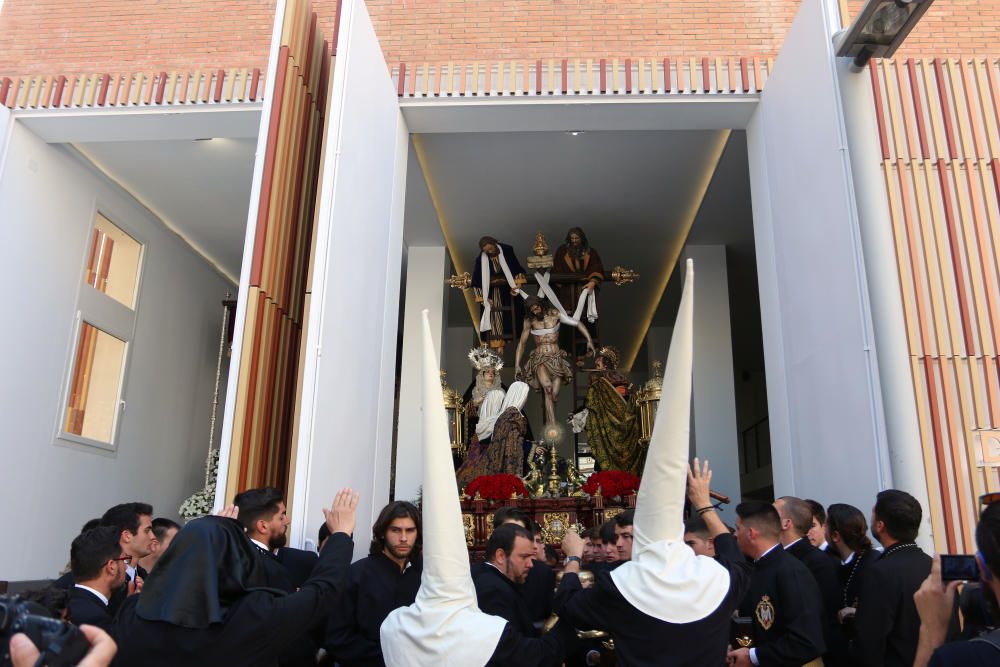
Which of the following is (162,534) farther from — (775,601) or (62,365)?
(62,365)

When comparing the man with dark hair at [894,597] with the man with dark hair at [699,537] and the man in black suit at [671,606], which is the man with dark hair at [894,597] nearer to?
the man with dark hair at [699,537]

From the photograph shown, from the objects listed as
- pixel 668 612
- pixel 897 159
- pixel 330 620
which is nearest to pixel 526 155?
pixel 897 159

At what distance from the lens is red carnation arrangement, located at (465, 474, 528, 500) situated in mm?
7379

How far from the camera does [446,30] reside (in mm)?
7477

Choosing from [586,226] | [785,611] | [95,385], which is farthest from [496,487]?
[95,385]

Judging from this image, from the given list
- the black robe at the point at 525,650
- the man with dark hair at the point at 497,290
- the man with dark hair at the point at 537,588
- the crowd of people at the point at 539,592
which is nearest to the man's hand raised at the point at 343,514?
the crowd of people at the point at 539,592

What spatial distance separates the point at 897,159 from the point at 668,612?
4.18m

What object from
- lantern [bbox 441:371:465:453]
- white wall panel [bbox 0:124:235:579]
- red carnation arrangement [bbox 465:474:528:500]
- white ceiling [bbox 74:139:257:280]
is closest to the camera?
white wall panel [bbox 0:124:235:579]

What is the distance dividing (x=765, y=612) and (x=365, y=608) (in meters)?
1.63

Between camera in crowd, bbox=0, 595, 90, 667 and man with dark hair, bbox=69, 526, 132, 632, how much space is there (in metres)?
1.25

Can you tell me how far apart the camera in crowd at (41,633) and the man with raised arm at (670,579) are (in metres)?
1.52

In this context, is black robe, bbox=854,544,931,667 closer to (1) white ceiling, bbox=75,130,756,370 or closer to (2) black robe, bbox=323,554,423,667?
(2) black robe, bbox=323,554,423,667

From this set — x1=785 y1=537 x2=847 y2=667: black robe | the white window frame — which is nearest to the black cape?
x1=785 y1=537 x2=847 y2=667: black robe

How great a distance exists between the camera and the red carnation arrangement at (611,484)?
7.41 metres
